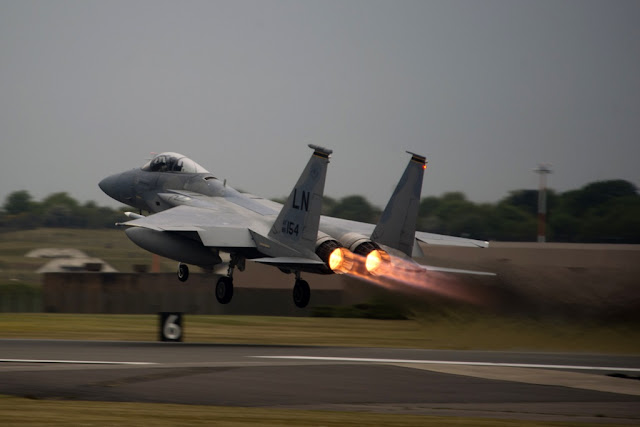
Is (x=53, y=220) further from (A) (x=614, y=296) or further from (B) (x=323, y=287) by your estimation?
(A) (x=614, y=296)

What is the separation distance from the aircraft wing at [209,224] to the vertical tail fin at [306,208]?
8.00 ft

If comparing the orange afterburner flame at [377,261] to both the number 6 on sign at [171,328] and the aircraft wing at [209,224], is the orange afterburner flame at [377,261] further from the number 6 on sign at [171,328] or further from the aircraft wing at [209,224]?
the number 6 on sign at [171,328]

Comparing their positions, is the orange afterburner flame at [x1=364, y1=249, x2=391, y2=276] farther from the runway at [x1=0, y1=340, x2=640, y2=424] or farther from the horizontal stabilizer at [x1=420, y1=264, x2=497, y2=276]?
the runway at [x1=0, y1=340, x2=640, y2=424]

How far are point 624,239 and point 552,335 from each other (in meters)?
30.9

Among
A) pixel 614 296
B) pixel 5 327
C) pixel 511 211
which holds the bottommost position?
pixel 5 327

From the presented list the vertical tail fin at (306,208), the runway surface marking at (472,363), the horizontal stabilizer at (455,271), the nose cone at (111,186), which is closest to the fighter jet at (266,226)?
the vertical tail fin at (306,208)

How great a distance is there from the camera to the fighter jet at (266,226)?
28.5 meters

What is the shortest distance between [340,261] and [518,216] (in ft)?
146

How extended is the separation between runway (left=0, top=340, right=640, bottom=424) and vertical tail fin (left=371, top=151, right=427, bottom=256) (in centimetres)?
378

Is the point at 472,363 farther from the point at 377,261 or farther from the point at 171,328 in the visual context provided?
the point at 171,328

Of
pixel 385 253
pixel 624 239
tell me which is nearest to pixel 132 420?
pixel 385 253

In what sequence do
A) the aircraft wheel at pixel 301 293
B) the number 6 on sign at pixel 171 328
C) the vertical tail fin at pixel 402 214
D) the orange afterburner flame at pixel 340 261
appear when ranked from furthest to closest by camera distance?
1. the aircraft wheel at pixel 301 293
2. the number 6 on sign at pixel 171 328
3. the vertical tail fin at pixel 402 214
4. the orange afterburner flame at pixel 340 261

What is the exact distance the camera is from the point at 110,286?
5828 centimetres

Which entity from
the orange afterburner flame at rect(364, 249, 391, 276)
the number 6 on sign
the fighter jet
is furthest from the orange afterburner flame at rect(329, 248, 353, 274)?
the number 6 on sign
